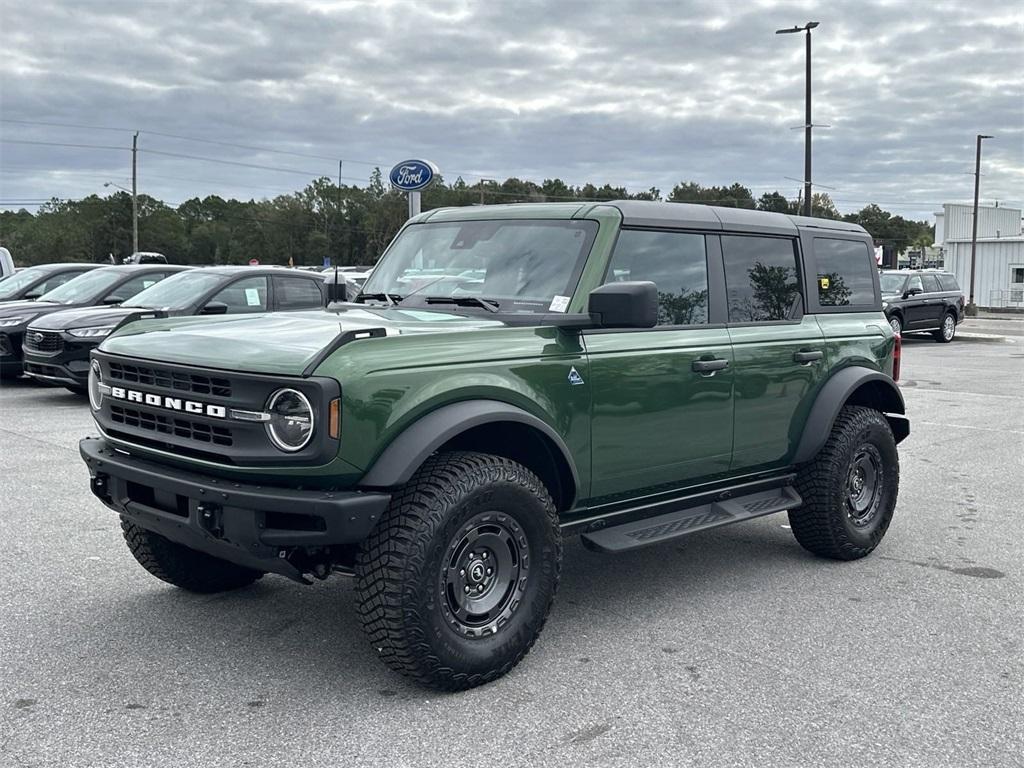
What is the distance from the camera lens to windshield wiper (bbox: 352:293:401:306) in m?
5.17

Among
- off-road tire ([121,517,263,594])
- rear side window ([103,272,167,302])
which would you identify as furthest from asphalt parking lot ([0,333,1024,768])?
rear side window ([103,272,167,302])

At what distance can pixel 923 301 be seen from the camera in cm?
2450

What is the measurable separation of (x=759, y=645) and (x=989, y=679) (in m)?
0.91

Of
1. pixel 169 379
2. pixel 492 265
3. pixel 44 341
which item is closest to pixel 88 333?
pixel 44 341

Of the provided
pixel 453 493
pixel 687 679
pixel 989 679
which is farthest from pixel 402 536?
pixel 989 679

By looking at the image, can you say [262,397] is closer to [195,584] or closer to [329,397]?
[329,397]

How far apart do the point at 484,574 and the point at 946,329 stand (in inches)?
956

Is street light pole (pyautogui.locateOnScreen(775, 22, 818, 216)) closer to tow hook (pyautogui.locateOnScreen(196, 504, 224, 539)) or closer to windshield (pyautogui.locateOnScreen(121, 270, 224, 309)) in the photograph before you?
windshield (pyautogui.locateOnScreen(121, 270, 224, 309))

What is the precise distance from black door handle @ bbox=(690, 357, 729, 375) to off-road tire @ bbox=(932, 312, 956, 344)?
22544 millimetres

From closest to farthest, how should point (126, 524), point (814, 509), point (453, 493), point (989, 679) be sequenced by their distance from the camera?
point (453, 493)
point (989, 679)
point (126, 524)
point (814, 509)

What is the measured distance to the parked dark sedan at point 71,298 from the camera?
1284 centimetres

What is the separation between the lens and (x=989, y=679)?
4.06 metres

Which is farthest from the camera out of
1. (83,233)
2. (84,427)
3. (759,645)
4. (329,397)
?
(83,233)

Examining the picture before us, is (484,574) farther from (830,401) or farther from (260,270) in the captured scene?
(260,270)
